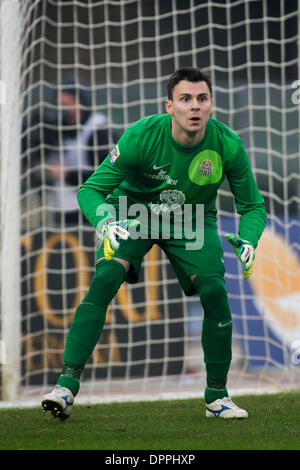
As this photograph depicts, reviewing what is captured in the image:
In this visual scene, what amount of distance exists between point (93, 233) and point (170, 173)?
3080 mm

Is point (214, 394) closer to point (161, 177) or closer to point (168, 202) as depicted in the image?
point (168, 202)

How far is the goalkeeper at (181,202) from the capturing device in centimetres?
370

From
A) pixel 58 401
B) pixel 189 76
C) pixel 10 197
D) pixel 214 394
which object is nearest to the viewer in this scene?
pixel 58 401

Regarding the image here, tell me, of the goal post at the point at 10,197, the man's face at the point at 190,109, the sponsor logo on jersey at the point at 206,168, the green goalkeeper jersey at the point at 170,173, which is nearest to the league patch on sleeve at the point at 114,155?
the green goalkeeper jersey at the point at 170,173

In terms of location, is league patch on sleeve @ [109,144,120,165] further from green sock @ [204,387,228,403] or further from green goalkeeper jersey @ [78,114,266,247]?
green sock @ [204,387,228,403]

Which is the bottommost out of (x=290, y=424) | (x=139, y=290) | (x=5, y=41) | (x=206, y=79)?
(x=290, y=424)

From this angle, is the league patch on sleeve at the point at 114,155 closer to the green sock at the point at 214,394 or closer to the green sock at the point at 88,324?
the green sock at the point at 88,324

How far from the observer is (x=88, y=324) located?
3646 millimetres

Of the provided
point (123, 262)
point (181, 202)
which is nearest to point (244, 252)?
point (181, 202)

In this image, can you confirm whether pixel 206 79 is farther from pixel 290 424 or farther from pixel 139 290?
pixel 139 290

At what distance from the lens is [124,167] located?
3789mm
